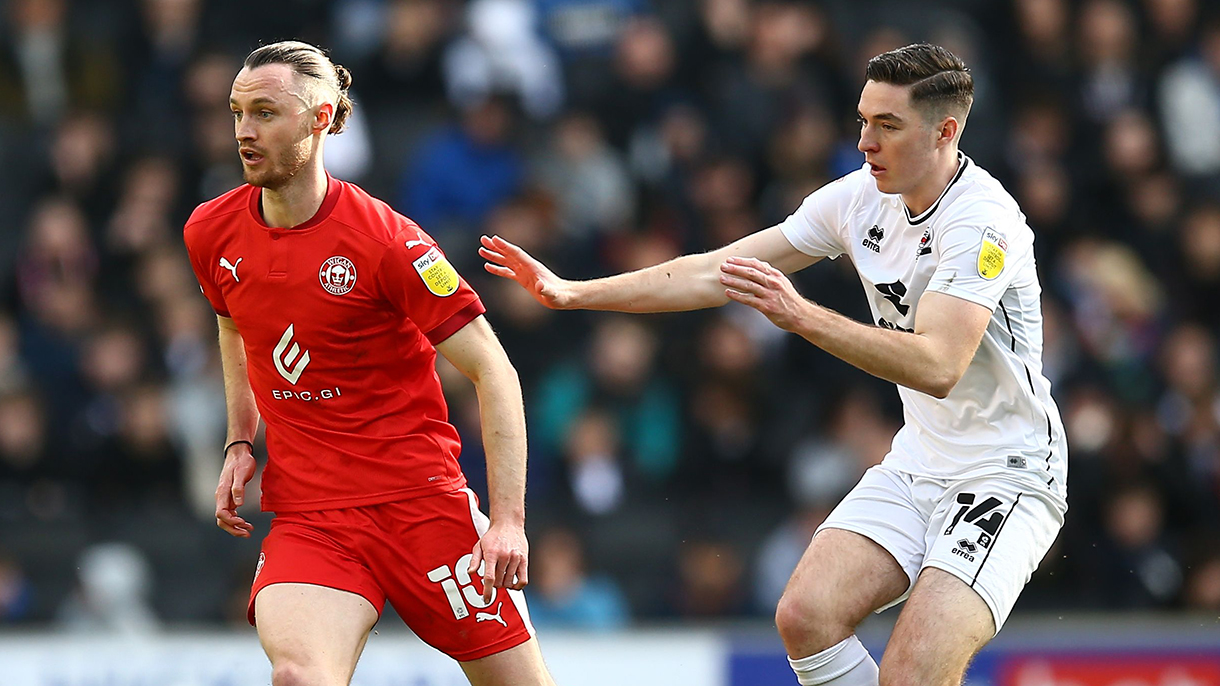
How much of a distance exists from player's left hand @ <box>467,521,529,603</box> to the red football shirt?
39 centimetres

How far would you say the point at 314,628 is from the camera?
534 cm

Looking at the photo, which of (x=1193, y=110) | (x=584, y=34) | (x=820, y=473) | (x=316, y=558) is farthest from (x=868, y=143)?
(x=1193, y=110)

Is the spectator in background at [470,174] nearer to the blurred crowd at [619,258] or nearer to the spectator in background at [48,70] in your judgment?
the blurred crowd at [619,258]

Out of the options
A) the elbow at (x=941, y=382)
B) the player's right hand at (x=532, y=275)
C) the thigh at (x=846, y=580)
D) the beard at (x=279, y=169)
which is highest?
the beard at (x=279, y=169)

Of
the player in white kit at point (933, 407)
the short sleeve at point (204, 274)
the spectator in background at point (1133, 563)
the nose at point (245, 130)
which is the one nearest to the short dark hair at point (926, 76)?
the player in white kit at point (933, 407)

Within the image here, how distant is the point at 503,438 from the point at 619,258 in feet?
19.8

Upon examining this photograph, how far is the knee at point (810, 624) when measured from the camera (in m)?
5.72

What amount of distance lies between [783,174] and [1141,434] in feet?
10.0

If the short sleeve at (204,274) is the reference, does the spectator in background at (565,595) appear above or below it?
below

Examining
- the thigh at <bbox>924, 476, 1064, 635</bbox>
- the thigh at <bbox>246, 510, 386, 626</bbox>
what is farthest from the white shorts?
the thigh at <bbox>246, 510, 386, 626</bbox>

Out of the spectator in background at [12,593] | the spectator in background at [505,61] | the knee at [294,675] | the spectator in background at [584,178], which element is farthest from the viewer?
the spectator in background at [505,61]

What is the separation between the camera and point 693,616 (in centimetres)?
1045

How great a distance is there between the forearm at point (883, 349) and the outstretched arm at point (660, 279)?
2.72ft

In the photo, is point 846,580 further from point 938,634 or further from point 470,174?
point 470,174
